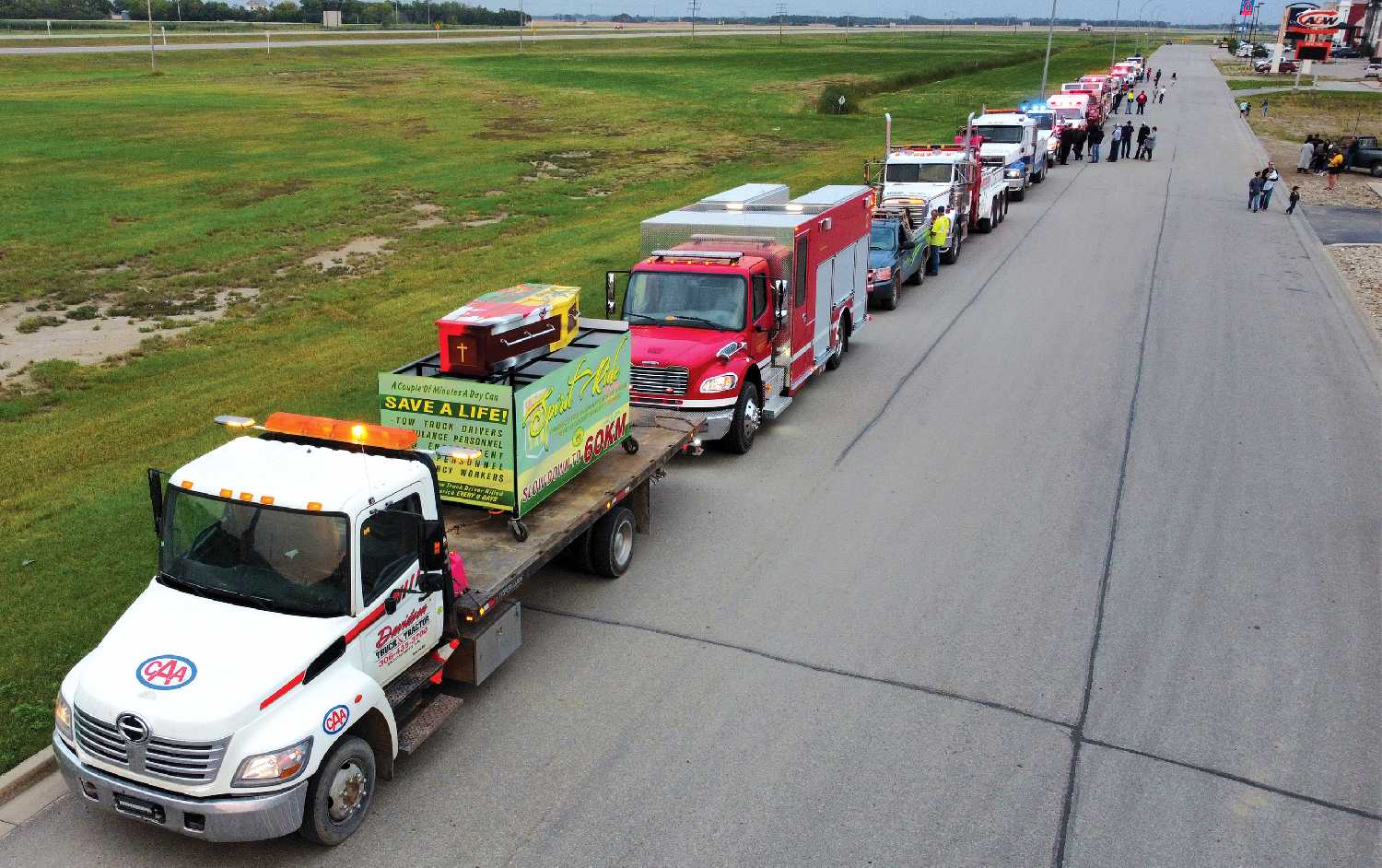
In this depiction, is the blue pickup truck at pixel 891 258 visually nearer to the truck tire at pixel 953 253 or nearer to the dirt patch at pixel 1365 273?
the truck tire at pixel 953 253

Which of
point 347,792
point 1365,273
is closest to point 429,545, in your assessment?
point 347,792

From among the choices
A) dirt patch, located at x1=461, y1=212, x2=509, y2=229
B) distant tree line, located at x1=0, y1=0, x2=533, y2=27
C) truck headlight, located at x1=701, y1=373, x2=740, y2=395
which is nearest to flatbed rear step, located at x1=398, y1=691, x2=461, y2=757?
truck headlight, located at x1=701, y1=373, x2=740, y2=395

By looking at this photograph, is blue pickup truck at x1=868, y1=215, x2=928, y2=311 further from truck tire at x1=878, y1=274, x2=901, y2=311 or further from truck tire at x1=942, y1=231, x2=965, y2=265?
truck tire at x1=942, y1=231, x2=965, y2=265

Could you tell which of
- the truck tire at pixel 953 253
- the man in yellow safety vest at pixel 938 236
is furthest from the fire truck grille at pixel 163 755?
the truck tire at pixel 953 253

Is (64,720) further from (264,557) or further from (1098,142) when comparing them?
(1098,142)

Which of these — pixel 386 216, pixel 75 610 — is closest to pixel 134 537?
pixel 75 610
